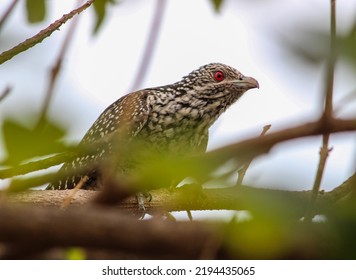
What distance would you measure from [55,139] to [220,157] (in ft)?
0.90

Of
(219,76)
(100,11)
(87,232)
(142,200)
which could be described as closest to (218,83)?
(219,76)

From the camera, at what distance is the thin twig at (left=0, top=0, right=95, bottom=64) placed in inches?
70.1

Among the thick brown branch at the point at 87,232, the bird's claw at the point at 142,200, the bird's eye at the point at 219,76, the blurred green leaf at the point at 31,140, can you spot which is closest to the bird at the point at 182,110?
the bird's eye at the point at 219,76

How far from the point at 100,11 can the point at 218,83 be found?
4824 millimetres

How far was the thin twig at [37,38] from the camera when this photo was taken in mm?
1781

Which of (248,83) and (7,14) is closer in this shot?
(7,14)

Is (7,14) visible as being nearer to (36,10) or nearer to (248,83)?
(36,10)

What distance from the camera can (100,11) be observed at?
2.54 metres

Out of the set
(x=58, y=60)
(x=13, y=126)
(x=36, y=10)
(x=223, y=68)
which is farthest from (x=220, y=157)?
(x=223, y=68)

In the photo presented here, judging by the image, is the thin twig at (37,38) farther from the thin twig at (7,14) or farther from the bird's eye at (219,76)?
the bird's eye at (219,76)

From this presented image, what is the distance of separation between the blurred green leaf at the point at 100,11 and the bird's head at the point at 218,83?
4492 mm

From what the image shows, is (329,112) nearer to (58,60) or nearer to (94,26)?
(58,60)

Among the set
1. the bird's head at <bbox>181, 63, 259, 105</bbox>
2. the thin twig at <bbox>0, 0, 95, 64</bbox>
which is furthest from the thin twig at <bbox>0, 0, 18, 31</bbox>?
the bird's head at <bbox>181, 63, 259, 105</bbox>

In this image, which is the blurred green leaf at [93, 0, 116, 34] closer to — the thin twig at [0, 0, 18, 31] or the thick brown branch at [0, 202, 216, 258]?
the thin twig at [0, 0, 18, 31]
